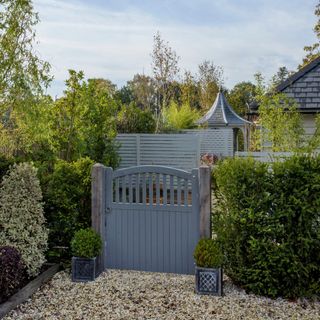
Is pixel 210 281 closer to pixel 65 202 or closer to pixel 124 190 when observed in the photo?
pixel 124 190

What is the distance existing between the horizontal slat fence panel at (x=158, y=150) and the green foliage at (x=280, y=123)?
3.22 meters

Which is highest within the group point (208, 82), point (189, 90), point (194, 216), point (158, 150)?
point (208, 82)

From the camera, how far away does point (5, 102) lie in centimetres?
506

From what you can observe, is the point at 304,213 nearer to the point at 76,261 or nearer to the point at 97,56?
the point at 76,261

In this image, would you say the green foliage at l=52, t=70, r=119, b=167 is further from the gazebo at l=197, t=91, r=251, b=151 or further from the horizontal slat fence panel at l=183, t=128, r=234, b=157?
the gazebo at l=197, t=91, r=251, b=151

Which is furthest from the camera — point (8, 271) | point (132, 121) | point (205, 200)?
point (132, 121)

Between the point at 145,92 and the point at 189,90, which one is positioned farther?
the point at 145,92

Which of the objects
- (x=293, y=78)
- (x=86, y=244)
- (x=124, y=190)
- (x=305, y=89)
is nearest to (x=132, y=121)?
(x=293, y=78)

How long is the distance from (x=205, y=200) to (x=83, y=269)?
1547 mm

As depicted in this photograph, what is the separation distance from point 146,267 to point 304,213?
1.87 m

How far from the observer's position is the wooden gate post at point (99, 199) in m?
4.26

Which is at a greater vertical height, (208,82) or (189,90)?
(208,82)

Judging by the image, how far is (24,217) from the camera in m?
4.07

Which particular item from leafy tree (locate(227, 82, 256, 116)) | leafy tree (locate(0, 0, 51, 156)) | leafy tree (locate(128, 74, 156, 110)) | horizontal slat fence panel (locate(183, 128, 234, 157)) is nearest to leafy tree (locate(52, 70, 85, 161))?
leafy tree (locate(0, 0, 51, 156))
